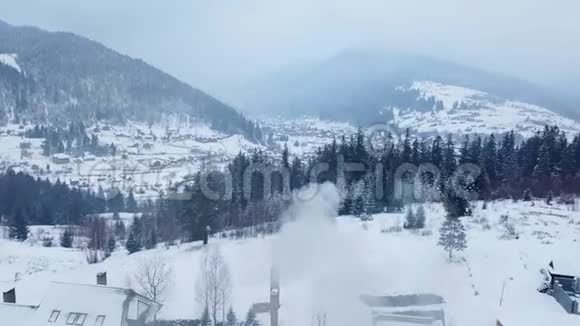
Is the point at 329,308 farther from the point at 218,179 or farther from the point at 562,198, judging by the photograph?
the point at 562,198

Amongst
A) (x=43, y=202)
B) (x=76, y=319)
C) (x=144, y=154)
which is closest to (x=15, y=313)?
(x=76, y=319)

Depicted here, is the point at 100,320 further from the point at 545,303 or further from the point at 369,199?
the point at 369,199

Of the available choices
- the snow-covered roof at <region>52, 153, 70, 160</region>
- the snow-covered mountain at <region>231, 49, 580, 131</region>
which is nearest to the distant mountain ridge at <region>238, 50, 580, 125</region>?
the snow-covered mountain at <region>231, 49, 580, 131</region>

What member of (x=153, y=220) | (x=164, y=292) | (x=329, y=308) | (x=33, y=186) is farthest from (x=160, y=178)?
(x=329, y=308)

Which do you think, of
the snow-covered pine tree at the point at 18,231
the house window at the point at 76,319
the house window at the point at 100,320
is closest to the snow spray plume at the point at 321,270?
the house window at the point at 100,320

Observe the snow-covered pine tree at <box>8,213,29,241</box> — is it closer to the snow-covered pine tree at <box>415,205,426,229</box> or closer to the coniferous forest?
the coniferous forest

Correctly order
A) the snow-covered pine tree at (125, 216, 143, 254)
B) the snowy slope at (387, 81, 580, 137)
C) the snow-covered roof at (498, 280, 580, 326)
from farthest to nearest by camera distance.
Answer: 1. the snowy slope at (387, 81, 580, 137)
2. the snow-covered pine tree at (125, 216, 143, 254)
3. the snow-covered roof at (498, 280, 580, 326)

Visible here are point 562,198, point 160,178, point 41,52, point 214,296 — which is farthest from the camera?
point 41,52
